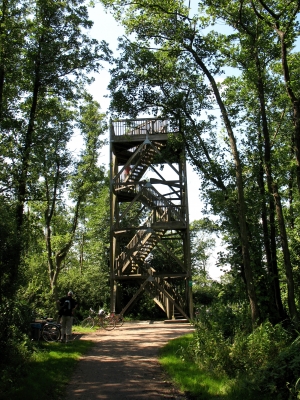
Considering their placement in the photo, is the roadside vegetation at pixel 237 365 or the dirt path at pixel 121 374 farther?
the dirt path at pixel 121 374

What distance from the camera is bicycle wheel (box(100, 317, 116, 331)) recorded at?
710 inches

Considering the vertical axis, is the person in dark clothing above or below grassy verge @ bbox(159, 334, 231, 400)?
above

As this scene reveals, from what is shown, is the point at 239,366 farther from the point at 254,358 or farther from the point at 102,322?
the point at 102,322

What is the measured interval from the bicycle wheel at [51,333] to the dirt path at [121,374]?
1314 millimetres

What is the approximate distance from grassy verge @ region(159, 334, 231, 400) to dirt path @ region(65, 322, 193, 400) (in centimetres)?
19

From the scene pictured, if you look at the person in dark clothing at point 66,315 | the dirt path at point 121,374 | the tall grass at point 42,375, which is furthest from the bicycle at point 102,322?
the tall grass at point 42,375

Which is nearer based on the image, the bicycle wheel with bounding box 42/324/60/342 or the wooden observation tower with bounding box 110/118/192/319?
the bicycle wheel with bounding box 42/324/60/342

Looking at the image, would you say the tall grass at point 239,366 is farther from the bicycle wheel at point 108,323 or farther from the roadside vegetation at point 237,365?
the bicycle wheel at point 108,323

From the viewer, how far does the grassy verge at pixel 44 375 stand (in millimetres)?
6789

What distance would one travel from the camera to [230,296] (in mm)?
12422

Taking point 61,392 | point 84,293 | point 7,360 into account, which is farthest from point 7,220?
point 84,293

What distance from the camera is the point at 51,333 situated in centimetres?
1312

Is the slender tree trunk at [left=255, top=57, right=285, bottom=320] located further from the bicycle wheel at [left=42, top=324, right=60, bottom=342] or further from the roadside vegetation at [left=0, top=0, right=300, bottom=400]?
the bicycle wheel at [left=42, top=324, right=60, bottom=342]

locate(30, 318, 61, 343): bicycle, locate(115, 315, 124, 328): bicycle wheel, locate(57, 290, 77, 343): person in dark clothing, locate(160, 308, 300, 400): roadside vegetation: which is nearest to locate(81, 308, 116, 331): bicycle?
locate(115, 315, 124, 328): bicycle wheel
